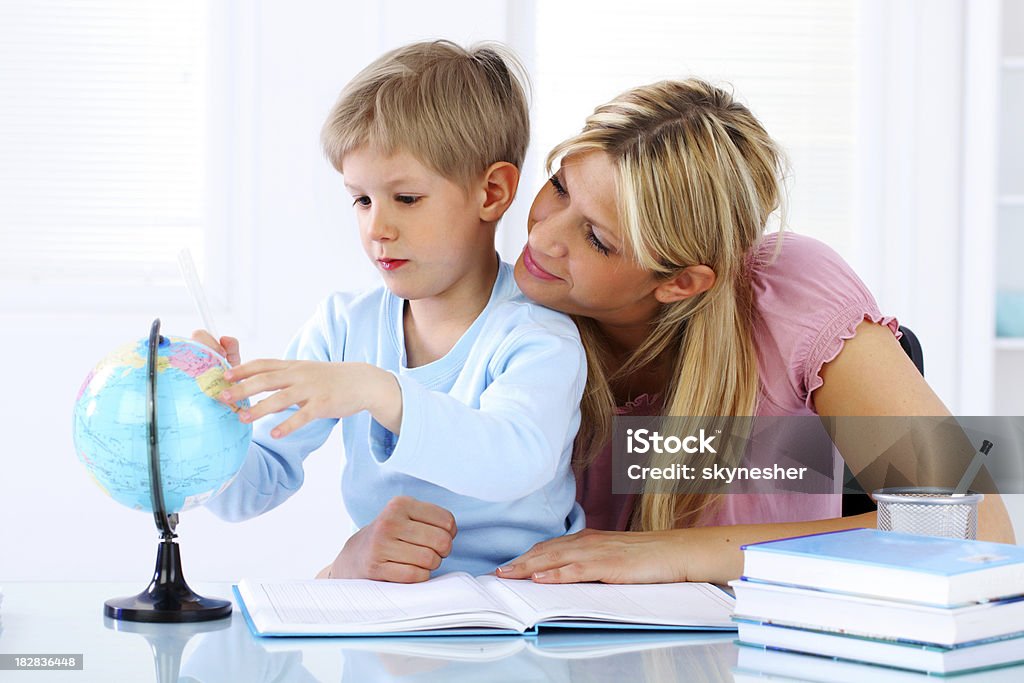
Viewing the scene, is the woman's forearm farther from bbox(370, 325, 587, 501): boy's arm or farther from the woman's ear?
the woman's ear

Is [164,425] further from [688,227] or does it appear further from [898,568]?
[688,227]

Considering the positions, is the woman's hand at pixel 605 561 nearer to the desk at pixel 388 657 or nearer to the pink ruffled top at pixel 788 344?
the desk at pixel 388 657

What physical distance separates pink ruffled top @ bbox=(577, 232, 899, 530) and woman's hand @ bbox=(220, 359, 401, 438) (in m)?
0.58

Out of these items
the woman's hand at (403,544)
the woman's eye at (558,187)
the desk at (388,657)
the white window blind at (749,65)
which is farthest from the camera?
the white window blind at (749,65)

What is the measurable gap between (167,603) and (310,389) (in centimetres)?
25

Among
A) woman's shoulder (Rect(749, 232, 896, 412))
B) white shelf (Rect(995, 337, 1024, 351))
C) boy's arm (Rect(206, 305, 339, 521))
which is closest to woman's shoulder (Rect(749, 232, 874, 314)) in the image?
woman's shoulder (Rect(749, 232, 896, 412))

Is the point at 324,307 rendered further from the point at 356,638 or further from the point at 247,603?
the point at 356,638

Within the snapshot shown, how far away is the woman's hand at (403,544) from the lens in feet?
4.17

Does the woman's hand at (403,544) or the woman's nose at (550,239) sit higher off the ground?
the woman's nose at (550,239)

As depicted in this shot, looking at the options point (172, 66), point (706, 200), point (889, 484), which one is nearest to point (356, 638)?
point (706, 200)

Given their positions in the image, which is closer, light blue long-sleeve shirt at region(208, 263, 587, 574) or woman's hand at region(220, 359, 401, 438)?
woman's hand at region(220, 359, 401, 438)

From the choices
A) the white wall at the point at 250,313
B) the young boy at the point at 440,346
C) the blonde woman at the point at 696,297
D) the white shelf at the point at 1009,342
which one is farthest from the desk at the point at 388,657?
the white shelf at the point at 1009,342

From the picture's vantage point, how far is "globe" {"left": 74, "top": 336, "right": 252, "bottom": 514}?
103 cm

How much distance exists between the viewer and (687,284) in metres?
1.55
